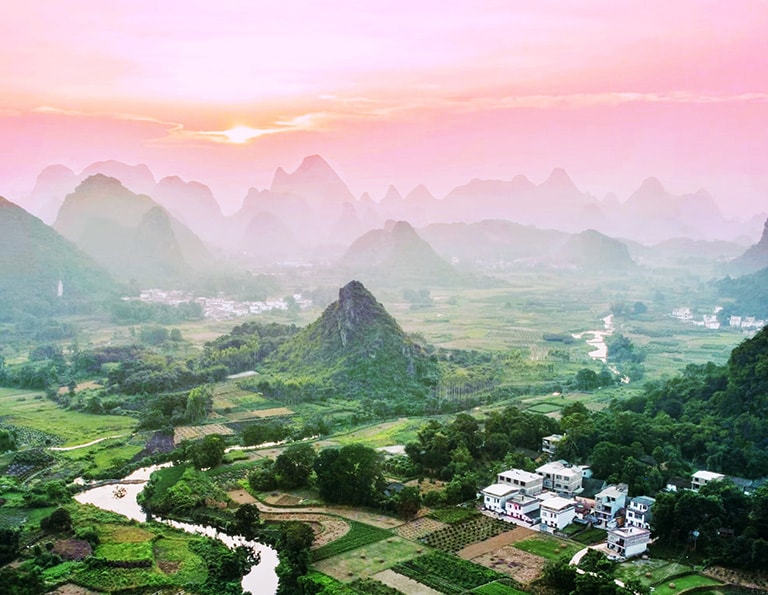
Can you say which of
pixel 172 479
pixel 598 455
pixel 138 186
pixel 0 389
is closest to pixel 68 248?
pixel 0 389

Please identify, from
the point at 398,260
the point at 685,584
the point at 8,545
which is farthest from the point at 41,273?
the point at 685,584

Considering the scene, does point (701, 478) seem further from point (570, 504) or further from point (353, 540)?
point (353, 540)

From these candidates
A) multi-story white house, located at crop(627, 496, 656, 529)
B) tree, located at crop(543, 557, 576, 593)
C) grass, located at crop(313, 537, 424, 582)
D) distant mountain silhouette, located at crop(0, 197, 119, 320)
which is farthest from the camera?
distant mountain silhouette, located at crop(0, 197, 119, 320)

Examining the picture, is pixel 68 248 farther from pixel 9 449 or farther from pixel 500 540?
pixel 500 540

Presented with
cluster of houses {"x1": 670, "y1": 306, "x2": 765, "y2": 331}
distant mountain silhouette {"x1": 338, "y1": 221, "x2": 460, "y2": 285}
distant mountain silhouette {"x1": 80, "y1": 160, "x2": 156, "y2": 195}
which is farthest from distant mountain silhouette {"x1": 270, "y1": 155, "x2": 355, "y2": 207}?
cluster of houses {"x1": 670, "y1": 306, "x2": 765, "y2": 331}

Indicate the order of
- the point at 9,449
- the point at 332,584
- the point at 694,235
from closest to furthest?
the point at 332,584
the point at 9,449
the point at 694,235

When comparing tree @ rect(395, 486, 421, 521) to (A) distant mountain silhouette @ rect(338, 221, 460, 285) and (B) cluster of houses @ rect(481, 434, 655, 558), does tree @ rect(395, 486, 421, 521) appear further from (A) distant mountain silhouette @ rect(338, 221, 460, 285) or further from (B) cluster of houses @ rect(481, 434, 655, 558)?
(A) distant mountain silhouette @ rect(338, 221, 460, 285)

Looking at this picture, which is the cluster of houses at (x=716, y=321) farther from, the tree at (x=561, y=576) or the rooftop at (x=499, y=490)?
the tree at (x=561, y=576)
